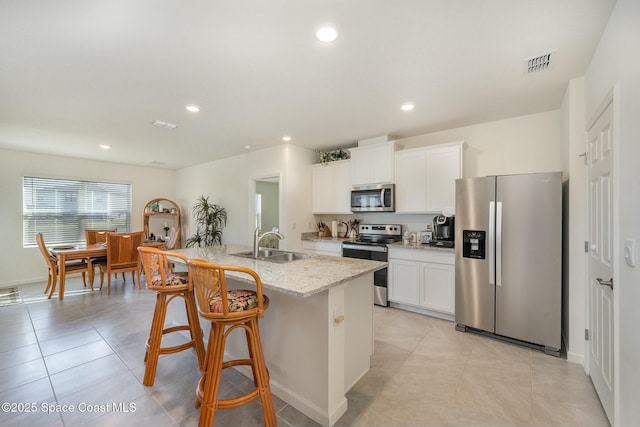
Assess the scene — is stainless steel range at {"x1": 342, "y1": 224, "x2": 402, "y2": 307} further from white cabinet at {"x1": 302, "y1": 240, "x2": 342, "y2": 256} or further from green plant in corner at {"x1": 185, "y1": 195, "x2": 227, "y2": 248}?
green plant in corner at {"x1": 185, "y1": 195, "x2": 227, "y2": 248}

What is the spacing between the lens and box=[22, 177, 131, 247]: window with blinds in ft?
16.4

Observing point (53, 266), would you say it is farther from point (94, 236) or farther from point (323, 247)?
point (323, 247)

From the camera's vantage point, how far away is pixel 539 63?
2.03 m

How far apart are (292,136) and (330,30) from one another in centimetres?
235

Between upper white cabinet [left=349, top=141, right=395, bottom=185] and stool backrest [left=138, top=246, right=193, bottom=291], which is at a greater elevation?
upper white cabinet [left=349, top=141, right=395, bottom=185]

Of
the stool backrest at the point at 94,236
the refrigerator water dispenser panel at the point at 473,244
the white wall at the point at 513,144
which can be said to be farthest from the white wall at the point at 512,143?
the stool backrest at the point at 94,236

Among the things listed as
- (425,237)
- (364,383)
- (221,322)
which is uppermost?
(425,237)


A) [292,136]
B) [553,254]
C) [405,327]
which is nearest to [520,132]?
[553,254]

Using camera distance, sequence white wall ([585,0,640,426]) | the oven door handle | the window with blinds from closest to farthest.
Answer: white wall ([585,0,640,426]), the oven door handle, the window with blinds

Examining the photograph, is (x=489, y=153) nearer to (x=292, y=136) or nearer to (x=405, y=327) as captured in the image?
(x=405, y=327)

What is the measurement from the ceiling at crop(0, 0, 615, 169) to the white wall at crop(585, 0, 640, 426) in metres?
0.25

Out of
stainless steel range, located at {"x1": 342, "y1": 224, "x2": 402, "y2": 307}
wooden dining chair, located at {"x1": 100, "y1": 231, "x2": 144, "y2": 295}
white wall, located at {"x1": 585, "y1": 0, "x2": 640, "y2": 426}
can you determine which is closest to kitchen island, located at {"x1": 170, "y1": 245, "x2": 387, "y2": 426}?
white wall, located at {"x1": 585, "y1": 0, "x2": 640, "y2": 426}

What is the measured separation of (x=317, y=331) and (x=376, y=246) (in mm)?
Result: 2205

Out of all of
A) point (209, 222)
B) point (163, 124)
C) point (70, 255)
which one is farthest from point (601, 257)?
point (70, 255)
